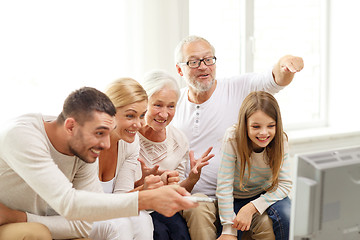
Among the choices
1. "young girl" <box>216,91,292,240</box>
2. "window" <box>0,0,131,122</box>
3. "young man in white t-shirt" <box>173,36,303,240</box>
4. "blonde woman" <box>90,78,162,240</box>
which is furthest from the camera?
"window" <box>0,0,131,122</box>

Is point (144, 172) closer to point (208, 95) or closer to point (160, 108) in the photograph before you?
point (160, 108)

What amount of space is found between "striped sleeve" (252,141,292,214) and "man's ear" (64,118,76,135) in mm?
911

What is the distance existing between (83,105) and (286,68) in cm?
110

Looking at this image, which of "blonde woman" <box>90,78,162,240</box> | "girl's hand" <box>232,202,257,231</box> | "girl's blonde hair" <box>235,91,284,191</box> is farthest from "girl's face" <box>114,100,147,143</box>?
"girl's hand" <box>232,202,257,231</box>

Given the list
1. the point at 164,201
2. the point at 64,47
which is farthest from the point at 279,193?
the point at 64,47

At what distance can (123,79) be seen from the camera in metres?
1.87

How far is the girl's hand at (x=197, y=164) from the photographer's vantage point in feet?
6.50

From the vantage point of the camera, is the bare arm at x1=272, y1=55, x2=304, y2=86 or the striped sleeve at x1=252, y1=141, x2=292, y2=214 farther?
the bare arm at x1=272, y1=55, x2=304, y2=86

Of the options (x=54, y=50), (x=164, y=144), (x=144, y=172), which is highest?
(x=54, y=50)

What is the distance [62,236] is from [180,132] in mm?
824

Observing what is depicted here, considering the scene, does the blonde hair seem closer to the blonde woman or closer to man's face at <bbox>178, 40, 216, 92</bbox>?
the blonde woman

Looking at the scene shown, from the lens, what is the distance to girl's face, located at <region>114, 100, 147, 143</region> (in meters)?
1.83

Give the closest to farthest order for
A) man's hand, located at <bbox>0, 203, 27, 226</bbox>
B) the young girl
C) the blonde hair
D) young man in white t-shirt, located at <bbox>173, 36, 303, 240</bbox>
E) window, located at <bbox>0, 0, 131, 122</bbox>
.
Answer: man's hand, located at <bbox>0, 203, 27, 226</bbox>
the blonde hair
the young girl
young man in white t-shirt, located at <bbox>173, 36, 303, 240</bbox>
window, located at <bbox>0, 0, 131, 122</bbox>

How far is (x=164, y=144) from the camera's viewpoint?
2107 millimetres
